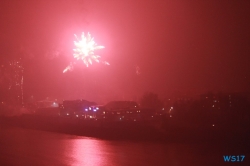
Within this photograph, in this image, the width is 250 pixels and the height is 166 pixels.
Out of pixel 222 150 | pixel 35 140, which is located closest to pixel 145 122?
pixel 35 140

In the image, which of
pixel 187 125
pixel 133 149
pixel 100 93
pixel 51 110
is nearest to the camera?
pixel 133 149

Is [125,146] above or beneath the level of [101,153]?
above

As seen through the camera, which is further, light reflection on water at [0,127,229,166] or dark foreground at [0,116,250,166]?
dark foreground at [0,116,250,166]

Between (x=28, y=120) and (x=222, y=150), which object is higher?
(x=28, y=120)

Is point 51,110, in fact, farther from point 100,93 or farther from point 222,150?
point 222,150

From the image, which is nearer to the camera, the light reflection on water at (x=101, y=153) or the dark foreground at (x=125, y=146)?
the light reflection on water at (x=101, y=153)
